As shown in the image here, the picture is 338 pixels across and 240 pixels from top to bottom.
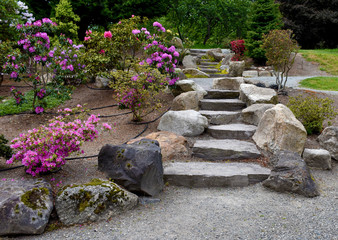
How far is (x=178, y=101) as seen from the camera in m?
6.34

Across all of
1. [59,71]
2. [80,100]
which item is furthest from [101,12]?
[59,71]

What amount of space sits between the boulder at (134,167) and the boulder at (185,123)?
5.62 feet

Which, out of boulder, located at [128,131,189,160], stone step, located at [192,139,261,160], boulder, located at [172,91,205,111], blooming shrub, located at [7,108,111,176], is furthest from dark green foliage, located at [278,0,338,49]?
blooming shrub, located at [7,108,111,176]

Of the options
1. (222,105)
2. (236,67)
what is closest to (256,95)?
(222,105)

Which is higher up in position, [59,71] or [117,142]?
[59,71]

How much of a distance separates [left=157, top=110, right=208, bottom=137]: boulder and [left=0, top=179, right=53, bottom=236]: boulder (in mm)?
2812

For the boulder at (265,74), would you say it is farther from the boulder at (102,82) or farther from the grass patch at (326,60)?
the boulder at (102,82)

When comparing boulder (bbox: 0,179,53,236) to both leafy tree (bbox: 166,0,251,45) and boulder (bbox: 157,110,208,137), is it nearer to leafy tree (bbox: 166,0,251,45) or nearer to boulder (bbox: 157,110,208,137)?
boulder (bbox: 157,110,208,137)

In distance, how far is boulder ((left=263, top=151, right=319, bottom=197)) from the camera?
365cm

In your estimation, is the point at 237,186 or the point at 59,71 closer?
the point at 237,186

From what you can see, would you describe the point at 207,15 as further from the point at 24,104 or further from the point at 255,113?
the point at 255,113

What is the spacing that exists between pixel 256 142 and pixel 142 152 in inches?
94.7

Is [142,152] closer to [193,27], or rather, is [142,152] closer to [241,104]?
[241,104]

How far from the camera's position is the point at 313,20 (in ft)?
60.5
